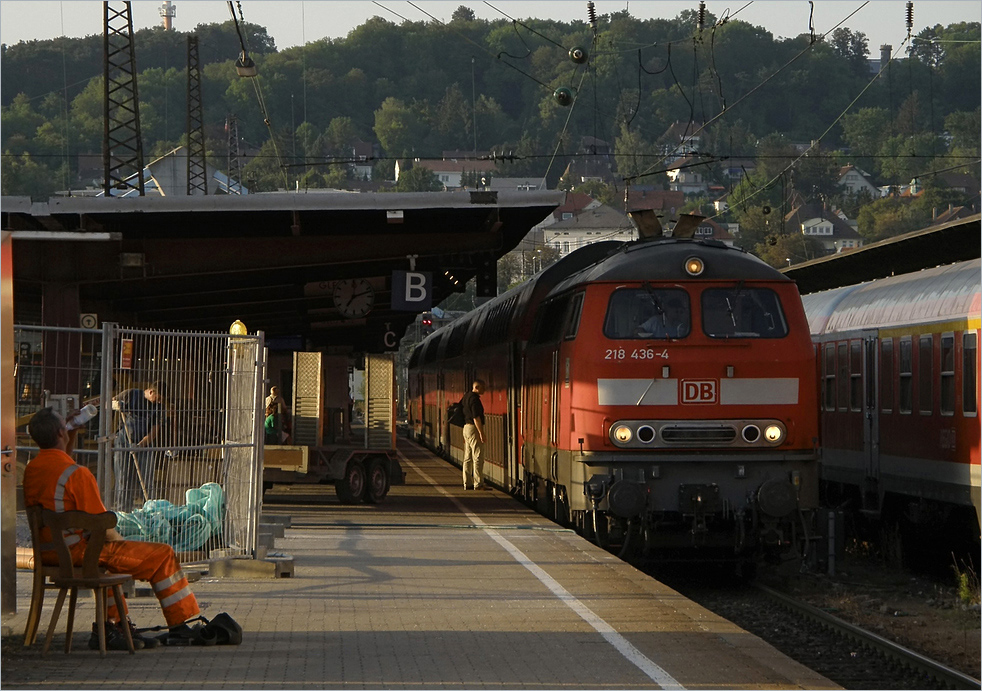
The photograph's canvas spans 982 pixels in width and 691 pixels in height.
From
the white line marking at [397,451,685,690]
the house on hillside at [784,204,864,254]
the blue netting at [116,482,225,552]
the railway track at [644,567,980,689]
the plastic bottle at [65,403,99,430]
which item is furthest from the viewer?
the house on hillside at [784,204,864,254]

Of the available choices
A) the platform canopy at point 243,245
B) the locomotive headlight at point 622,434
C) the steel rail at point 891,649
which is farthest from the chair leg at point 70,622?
the locomotive headlight at point 622,434

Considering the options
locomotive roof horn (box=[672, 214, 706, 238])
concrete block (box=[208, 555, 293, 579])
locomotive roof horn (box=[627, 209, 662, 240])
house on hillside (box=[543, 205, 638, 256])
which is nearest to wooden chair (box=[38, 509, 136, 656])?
concrete block (box=[208, 555, 293, 579])

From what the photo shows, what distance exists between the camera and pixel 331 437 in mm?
23688

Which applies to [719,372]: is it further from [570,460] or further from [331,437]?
[331,437]

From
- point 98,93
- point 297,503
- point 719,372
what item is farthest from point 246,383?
point 98,93

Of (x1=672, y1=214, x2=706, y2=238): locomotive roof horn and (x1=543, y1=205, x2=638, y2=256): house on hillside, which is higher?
(x1=543, y1=205, x2=638, y2=256): house on hillside

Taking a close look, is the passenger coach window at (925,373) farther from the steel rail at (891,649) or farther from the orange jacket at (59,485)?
the orange jacket at (59,485)

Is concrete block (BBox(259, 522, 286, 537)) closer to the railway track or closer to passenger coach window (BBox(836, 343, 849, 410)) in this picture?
the railway track

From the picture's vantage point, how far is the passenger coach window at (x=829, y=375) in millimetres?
19203

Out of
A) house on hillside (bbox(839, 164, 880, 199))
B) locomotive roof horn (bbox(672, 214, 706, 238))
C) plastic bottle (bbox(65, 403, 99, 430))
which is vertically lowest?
plastic bottle (bbox(65, 403, 99, 430))

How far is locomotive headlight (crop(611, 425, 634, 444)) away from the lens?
43.0 ft

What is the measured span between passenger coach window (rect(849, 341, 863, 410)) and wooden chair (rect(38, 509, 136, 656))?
12.0 metres

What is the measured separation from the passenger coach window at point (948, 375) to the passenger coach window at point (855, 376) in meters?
2.89

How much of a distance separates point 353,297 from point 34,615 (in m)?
15.1
